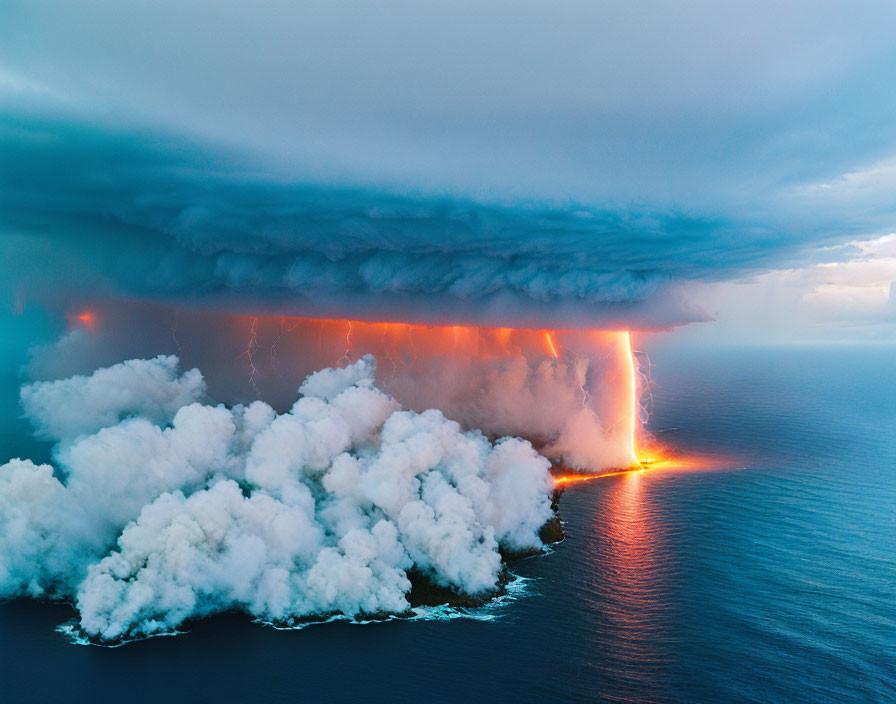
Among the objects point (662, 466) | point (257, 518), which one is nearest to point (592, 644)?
point (257, 518)

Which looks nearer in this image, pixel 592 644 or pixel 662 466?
pixel 592 644

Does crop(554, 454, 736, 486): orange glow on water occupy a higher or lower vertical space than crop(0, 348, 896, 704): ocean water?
higher

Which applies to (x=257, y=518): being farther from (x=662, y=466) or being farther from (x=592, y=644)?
(x=662, y=466)

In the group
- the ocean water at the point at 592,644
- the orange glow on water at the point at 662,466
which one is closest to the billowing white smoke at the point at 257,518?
the ocean water at the point at 592,644

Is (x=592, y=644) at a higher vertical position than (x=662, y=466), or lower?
lower

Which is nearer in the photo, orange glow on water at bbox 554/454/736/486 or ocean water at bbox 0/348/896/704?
ocean water at bbox 0/348/896/704

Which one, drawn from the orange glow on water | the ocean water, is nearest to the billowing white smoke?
the ocean water

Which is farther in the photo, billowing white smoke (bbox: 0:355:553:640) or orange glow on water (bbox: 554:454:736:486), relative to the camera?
orange glow on water (bbox: 554:454:736:486)

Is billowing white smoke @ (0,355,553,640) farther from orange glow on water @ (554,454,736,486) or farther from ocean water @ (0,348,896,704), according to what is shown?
orange glow on water @ (554,454,736,486)

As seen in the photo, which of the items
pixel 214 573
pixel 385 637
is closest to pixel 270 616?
pixel 214 573
